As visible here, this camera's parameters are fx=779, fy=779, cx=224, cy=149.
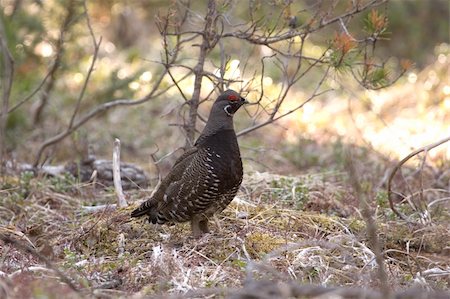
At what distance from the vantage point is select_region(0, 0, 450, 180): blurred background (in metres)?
9.02

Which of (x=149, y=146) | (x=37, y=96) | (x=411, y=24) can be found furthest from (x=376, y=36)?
(x=411, y=24)

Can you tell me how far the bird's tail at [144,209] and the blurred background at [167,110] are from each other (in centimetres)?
218

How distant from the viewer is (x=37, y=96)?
1077 cm

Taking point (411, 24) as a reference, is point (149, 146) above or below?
below

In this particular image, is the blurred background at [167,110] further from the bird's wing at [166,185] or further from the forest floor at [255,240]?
the bird's wing at [166,185]

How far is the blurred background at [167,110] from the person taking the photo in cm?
902

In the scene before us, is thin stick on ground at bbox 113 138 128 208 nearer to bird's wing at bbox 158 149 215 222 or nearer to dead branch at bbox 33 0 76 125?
bird's wing at bbox 158 149 215 222

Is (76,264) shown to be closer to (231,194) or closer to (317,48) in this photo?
(231,194)

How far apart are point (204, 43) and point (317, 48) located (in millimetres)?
6755

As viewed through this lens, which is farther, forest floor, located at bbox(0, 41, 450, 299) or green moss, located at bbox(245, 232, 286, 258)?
green moss, located at bbox(245, 232, 286, 258)

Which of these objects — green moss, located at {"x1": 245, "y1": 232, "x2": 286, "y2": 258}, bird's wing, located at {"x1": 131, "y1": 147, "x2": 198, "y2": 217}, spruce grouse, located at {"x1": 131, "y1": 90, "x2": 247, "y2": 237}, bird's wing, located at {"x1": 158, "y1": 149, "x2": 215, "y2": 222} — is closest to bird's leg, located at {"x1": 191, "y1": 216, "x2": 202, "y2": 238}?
spruce grouse, located at {"x1": 131, "y1": 90, "x2": 247, "y2": 237}

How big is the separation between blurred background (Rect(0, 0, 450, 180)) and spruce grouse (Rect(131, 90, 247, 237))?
222 cm

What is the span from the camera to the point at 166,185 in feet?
18.8

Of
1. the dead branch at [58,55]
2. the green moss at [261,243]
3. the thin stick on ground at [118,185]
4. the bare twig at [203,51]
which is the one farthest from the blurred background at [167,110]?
the green moss at [261,243]
